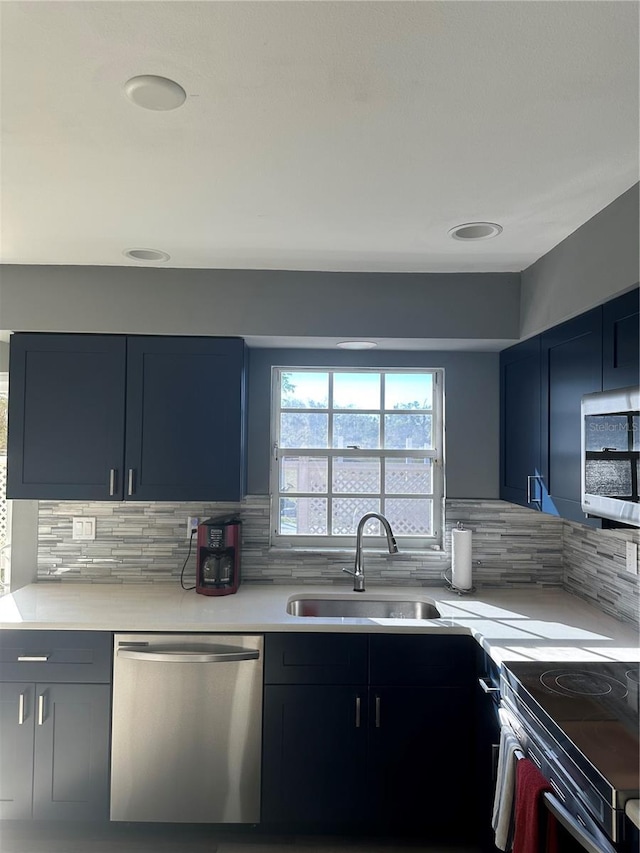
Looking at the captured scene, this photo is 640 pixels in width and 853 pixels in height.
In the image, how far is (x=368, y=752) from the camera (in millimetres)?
2309

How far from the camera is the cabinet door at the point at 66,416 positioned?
8.57ft

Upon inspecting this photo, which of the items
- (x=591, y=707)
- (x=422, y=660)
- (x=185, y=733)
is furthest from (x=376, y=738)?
(x=591, y=707)

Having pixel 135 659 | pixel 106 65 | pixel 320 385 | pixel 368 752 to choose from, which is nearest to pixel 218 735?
pixel 135 659

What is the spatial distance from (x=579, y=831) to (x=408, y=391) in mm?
2106

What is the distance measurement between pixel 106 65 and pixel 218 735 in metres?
2.30

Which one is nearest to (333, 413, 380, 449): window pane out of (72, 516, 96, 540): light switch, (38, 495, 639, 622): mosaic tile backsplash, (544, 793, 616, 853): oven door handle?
(38, 495, 639, 622): mosaic tile backsplash

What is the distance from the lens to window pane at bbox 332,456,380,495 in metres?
3.10

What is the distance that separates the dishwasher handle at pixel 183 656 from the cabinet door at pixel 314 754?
0.62 feet

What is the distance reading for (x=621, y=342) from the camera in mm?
1775

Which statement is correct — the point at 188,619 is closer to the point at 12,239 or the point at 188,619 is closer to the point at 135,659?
the point at 135,659

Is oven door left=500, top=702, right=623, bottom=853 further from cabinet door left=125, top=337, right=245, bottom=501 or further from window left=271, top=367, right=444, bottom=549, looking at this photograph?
cabinet door left=125, top=337, right=245, bottom=501

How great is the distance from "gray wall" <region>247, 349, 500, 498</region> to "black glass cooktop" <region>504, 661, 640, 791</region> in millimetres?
1292

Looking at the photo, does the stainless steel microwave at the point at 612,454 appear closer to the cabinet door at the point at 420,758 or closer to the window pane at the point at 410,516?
the cabinet door at the point at 420,758

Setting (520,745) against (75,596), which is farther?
(75,596)
